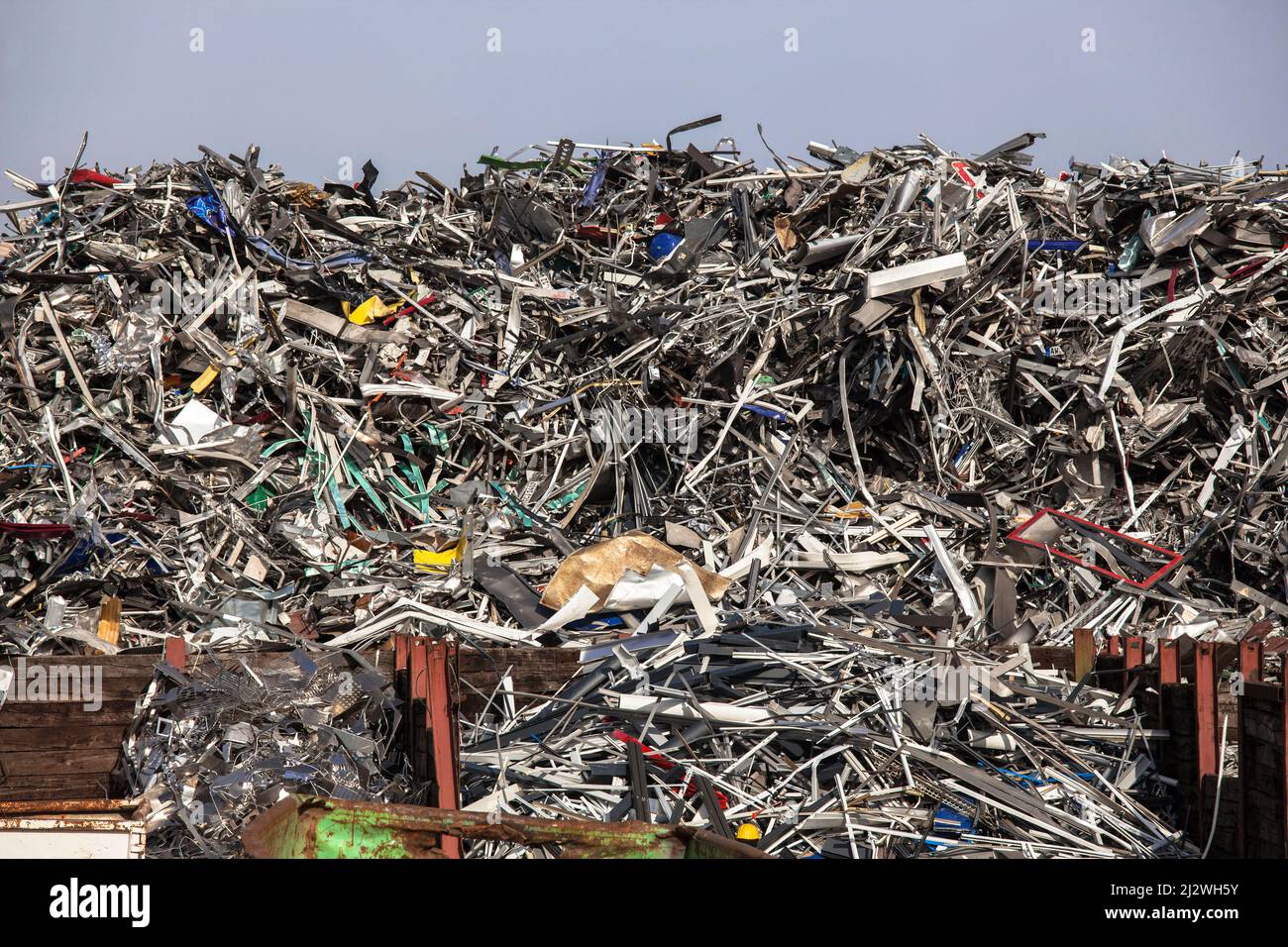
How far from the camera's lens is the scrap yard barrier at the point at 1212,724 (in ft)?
13.8

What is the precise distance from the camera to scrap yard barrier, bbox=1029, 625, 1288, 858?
166 inches

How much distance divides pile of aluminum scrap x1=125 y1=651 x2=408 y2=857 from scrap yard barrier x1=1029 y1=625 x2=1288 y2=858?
3.87 m

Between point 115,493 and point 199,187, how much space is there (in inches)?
126

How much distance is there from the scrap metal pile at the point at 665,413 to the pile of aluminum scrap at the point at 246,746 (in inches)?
25.3

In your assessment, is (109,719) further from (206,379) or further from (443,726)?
(206,379)

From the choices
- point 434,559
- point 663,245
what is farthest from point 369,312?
point 663,245

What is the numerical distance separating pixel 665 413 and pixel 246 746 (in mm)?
4028

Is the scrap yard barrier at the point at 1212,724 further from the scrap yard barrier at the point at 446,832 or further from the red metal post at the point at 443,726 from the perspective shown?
the red metal post at the point at 443,726

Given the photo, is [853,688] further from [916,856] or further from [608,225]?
[608,225]

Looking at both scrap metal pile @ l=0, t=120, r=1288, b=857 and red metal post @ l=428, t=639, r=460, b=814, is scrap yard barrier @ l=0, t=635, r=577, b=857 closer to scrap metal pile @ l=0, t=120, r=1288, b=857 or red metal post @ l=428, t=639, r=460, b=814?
red metal post @ l=428, t=639, r=460, b=814

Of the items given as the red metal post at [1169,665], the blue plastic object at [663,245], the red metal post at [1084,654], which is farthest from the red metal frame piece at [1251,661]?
the blue plastic object at [663,245]

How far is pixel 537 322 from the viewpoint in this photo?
8359 mm

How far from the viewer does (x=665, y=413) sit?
7.66 meters
